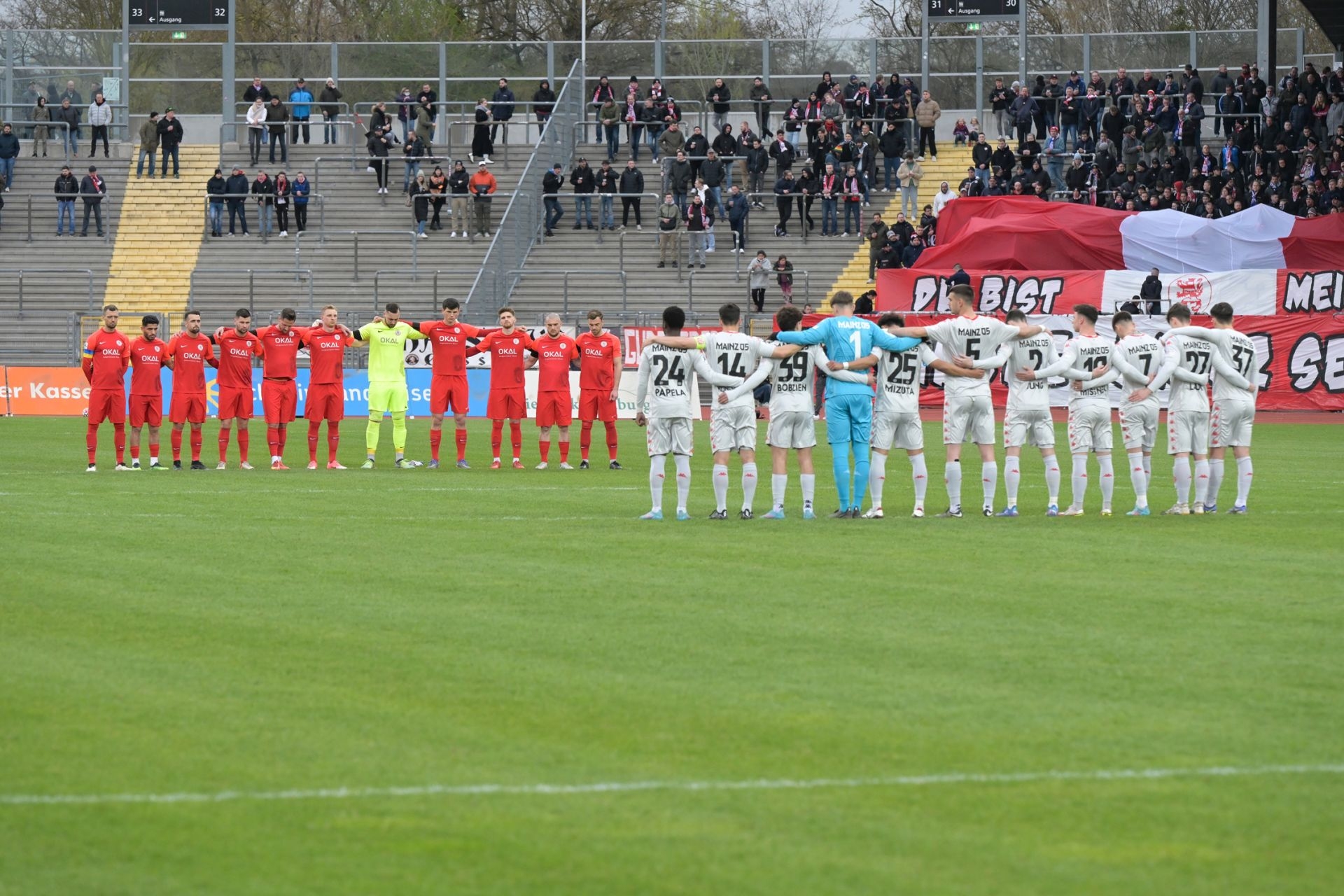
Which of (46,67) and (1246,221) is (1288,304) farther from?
(46,67)

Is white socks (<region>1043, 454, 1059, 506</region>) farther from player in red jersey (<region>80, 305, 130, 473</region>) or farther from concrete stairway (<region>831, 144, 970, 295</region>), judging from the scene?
concrete stairway (<region>831, 144, 970, 295</region>)

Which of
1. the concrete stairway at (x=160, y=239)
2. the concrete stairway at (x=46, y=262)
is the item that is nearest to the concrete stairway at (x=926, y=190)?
the concrete stairway at (x=160, y=239)

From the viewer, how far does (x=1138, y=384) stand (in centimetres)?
1727

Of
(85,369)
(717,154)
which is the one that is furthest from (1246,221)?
(85,369)

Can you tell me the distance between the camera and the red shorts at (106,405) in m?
23.0

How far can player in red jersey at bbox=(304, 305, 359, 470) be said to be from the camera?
77.0 ft

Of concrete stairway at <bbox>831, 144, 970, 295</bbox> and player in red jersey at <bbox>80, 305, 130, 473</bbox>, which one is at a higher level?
concrete stairway at <bbox>831, 144, 970, 295</bbox>

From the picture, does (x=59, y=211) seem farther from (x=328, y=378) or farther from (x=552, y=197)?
(x=328, y=378)

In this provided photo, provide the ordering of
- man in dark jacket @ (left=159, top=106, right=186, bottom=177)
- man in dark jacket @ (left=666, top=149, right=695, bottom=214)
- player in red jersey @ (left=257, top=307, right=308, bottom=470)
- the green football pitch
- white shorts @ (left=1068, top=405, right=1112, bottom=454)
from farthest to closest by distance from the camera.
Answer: man in dark jacket @ (left=159, top=106, right=186, bottom=177)
man in dark jacket @ (left=666, top=149, right=695, bottom=214)
player in red jersey @ (left=257, top=307, right=308, bottom=470)
white shorts @ (left=1068, top=405, right=1112, bottom=454)
the green football pitch

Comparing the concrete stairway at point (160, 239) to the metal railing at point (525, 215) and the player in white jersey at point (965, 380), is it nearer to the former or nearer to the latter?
the metal railing at point (525, 215)

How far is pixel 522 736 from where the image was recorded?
26.0 ft

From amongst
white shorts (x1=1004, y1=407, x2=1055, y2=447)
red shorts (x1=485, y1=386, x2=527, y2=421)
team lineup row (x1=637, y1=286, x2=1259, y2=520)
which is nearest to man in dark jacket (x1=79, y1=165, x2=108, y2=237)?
red shorts (x1=485, y1=386, x2=527, y2=421)

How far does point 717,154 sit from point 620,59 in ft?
24.9

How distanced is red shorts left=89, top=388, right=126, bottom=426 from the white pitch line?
16846mm
